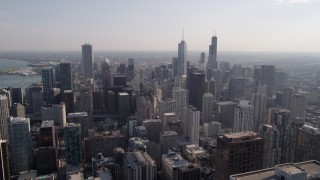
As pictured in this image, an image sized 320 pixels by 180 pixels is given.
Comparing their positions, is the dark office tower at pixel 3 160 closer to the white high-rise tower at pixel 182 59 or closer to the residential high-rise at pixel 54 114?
the residential high-rise at pixel 54 114

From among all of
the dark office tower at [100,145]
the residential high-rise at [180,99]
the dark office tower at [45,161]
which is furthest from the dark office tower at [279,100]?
the dark office tower at [45,161]

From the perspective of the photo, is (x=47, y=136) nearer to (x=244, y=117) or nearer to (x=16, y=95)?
(x=244, y=117)

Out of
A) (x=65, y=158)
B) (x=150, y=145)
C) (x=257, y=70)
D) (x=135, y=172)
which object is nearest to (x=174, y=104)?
(x=150, y=145)

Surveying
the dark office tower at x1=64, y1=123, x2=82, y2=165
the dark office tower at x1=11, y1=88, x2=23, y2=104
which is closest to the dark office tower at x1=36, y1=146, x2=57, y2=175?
the dark office tower at x1=64, y1=123, x2=82, y2=165

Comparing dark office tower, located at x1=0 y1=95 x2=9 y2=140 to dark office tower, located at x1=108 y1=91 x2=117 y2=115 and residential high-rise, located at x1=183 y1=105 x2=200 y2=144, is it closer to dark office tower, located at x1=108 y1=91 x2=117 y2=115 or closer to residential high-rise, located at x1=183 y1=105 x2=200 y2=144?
dark office tower, located at x1=108 y1=91 x2=117 y2=115

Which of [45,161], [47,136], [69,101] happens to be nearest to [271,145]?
[45,161]
